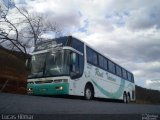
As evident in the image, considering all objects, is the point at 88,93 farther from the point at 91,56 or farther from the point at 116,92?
the point at 116,92

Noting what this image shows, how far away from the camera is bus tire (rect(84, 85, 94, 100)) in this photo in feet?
49.6

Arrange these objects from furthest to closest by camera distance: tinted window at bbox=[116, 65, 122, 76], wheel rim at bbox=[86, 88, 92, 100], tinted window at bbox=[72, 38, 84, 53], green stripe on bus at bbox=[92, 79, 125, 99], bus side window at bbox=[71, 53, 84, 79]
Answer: tinted window at bbox=[116, 65, 122, 76] → green stripe on bus at bbox=[92, 79, 125, 99] → wheel rim at bbox=[86, 88, 92, 100] → tinted window at bbox=[72, 38, 84, 53] → bus side window at bbox=[71, 53, 84, 79]

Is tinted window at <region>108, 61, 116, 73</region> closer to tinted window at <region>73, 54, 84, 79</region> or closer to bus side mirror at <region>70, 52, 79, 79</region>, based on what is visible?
tinted window at <region>73, 54, 84, 79</region>

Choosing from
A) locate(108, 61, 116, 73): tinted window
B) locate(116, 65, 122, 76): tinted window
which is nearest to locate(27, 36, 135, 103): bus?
locate(108, 61, 116, 73): tinted window

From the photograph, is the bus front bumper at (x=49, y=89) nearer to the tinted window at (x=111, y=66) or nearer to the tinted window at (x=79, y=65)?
the tinted window at (x=79, y=65)

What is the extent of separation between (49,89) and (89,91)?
8.89 feet

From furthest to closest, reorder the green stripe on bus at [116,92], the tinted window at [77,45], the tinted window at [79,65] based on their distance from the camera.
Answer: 1. the green stripe on bus at [116,92]
2. the tinted window at [77,45]
3. the tinted window at [79,65]

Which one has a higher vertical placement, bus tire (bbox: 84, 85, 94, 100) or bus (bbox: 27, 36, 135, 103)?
bus (bbox: 27, 36, 135, 103)

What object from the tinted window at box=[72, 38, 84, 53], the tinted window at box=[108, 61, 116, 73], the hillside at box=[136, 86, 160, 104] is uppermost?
the tinted window at box=[72, 38, 84, 53]

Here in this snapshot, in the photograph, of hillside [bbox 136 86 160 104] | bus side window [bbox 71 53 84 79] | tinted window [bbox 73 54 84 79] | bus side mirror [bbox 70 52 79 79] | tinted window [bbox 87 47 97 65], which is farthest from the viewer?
hillside [bbox 136 86 160 104]

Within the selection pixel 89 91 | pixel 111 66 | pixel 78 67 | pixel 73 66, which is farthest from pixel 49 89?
pixel 111 66

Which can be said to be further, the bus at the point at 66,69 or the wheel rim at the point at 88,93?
the wheel rim at the point at 88,93

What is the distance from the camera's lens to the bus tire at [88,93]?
1513 cm

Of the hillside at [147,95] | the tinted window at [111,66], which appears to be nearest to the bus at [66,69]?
the tinted window at [111,66]
